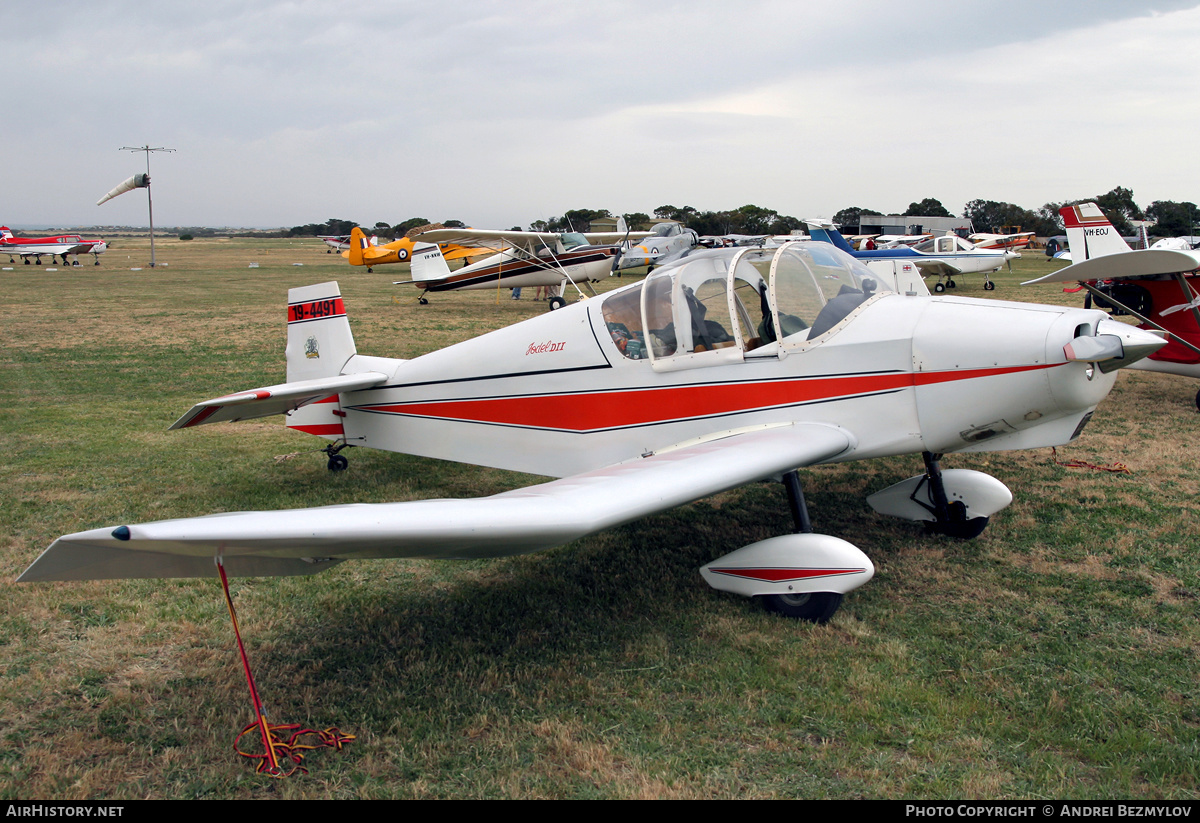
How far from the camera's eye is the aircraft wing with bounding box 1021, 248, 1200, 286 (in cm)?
802

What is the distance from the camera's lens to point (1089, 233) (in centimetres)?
1028

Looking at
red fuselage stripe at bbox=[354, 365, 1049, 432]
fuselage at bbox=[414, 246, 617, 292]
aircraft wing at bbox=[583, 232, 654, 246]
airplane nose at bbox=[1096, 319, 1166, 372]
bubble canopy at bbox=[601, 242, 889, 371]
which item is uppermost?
aircraft wing at bbox=[583, 232, 654, 246]

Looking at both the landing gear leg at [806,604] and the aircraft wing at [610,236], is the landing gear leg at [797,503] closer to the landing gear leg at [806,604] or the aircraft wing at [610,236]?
the landing gear leg at [806,604]

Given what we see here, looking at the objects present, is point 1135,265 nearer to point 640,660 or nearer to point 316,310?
point 640,660

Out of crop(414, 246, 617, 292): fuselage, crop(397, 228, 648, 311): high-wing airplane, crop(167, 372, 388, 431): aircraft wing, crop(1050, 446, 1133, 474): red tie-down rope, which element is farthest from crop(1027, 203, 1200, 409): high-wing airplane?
crop(414, 246, 617, 292): fuselage

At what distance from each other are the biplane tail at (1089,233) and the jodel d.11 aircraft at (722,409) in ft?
22.7

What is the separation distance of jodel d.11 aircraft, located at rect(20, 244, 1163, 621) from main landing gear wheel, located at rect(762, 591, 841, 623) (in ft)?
0.04

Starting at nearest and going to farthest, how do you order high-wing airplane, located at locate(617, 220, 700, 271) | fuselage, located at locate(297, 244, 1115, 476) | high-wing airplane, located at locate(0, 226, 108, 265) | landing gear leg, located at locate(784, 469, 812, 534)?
fuselage, located at locate(297, 244, 1115, 476) → landing gear leg, located at locate(784, 469, 812, 534) → high-wing airplane, located at locate(617, 220, 700, 271) → high-wing airplane, located at locate(0, 226, 108, 265)

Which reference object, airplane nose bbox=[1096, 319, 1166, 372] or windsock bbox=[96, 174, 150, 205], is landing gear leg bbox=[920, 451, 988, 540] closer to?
airplane nose bbox=[1096, 319, 1166, 372]

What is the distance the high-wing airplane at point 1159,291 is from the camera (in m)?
8.11

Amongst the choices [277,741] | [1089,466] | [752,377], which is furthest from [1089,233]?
[277,741]

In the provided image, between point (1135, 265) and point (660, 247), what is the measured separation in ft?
73.9

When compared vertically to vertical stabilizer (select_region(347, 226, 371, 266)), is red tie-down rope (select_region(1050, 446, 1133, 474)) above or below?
below
